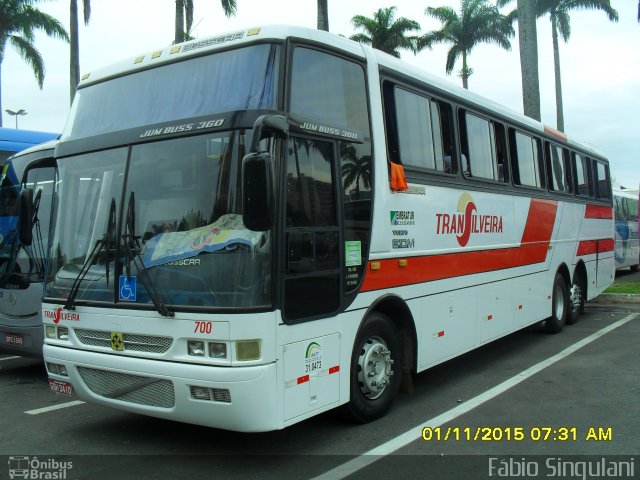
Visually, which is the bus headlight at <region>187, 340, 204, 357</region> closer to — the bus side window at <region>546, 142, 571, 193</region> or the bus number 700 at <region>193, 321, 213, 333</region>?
the bus number 700 at <region>193, 321, 213, 333</region>

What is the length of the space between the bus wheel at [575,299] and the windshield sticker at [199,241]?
8.46m

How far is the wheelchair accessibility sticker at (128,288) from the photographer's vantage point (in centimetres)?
469

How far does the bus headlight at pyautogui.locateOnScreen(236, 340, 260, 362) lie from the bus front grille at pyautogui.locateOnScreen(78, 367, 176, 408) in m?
0.63

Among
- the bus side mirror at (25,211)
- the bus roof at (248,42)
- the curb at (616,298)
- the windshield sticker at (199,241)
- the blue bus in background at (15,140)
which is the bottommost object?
the curb at (616,298)

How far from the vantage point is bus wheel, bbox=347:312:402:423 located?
17.5ft

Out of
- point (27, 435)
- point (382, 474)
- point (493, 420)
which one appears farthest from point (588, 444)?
point (27, 435)

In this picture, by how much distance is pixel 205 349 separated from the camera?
14.4 ft

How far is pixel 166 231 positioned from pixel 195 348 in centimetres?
91

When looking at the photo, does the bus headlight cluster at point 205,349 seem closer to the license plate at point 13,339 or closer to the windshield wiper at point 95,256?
the windshield wiper at point 95,256

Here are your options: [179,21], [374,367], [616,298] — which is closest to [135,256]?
[374,367]

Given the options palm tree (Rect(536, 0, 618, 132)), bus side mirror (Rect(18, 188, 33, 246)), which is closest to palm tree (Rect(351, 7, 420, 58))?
palm tree (Rect(536, 0, 618, 132))

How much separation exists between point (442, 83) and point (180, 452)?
15.7 feet

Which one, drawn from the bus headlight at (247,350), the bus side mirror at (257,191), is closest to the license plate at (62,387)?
the bus headlight at (247,350)

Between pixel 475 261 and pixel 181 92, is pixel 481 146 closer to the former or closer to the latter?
pixel 475 261
